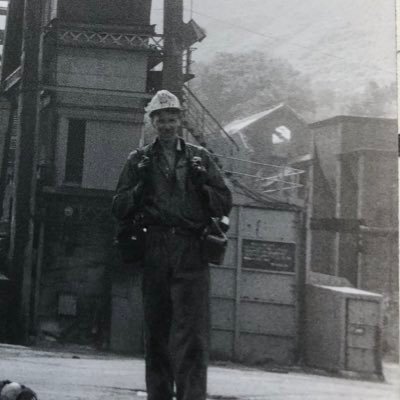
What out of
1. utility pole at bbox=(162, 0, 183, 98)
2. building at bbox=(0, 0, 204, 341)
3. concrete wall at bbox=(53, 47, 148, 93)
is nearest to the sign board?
building at bbox=(0, 0, 204, 341)

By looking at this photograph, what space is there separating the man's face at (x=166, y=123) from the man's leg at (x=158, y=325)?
58 cm

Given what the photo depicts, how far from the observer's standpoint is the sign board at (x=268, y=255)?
16.2ft

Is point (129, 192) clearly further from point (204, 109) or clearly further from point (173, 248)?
point (204, 109)

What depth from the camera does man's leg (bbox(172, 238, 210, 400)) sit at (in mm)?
3137

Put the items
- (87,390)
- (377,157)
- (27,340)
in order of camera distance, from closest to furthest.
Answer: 1. (87,390)
2. (27,340)
3. (377,157)

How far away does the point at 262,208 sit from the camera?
16.6 ft

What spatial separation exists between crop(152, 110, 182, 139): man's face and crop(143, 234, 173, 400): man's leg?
1.90ft

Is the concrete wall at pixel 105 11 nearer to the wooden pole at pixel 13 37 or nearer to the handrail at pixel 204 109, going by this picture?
the wooden pole at pixel 13 37

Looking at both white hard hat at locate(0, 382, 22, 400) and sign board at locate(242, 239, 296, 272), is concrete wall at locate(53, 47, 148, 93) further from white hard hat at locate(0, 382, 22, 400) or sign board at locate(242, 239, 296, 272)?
white hard hat at locate(0, 382, 22, 400)

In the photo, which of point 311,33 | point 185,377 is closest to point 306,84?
point 311,33

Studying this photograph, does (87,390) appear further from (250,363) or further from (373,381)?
(373,381)

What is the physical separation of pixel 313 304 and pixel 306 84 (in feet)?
5.82

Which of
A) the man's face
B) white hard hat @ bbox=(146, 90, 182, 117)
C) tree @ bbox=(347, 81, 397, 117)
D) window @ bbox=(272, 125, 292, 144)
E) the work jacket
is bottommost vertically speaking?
the work jacket

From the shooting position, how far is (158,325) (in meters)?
3.23
